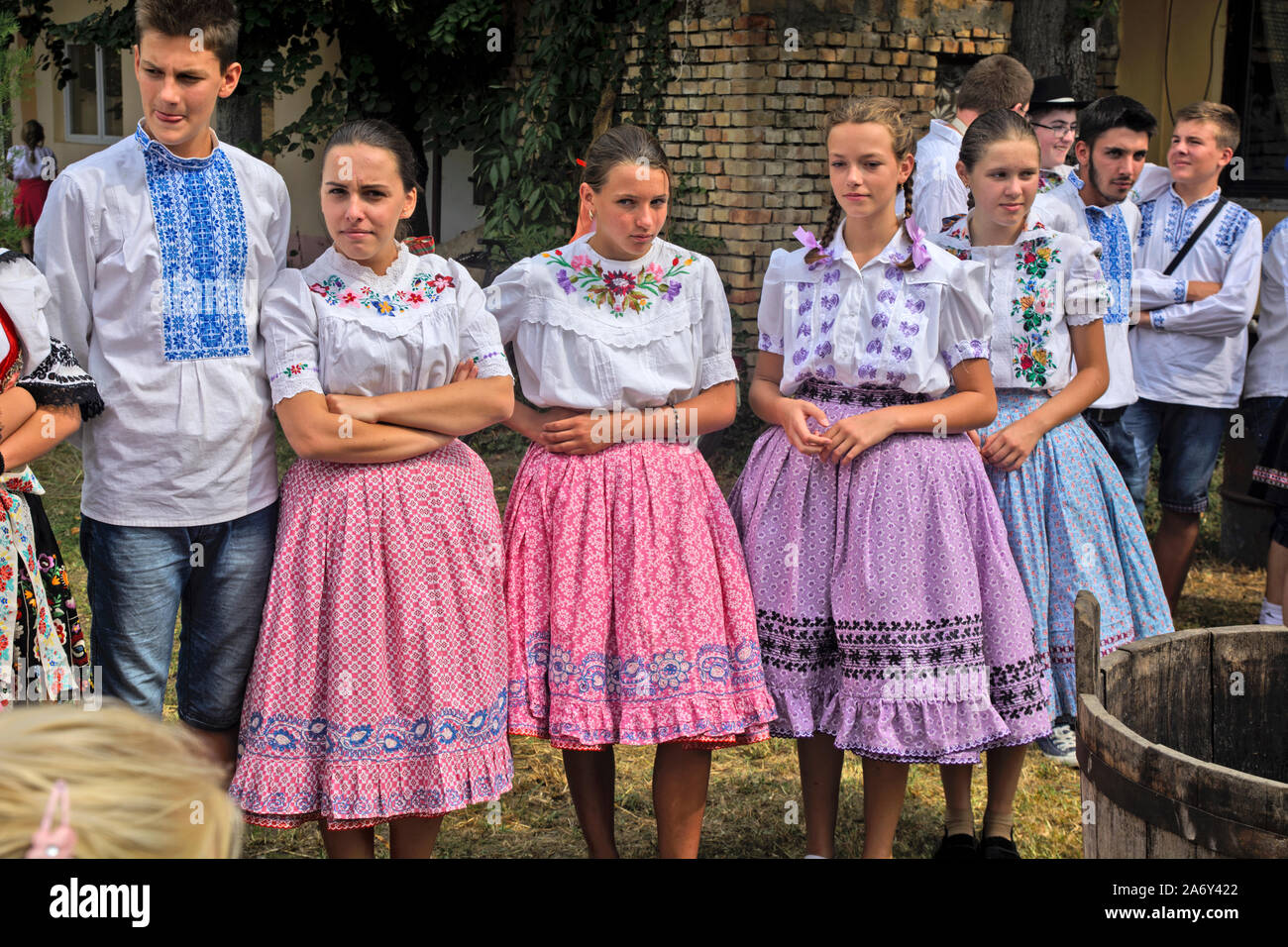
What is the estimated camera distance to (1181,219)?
17.4 feet

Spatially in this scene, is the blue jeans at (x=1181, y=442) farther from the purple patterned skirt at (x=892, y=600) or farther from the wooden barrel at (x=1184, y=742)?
the wooden barrel at (x=1184, y=742)

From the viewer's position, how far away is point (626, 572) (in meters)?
2.98

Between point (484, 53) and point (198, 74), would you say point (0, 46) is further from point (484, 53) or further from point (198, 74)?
point (198, 74)

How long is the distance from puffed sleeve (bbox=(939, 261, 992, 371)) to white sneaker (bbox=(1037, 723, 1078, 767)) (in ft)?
5.35

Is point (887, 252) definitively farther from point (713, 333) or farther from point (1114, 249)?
point (1114, 249)

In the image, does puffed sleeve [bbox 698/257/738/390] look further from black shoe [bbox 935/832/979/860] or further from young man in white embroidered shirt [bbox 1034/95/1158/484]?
young man in white embroidered shirt [bbox 1034/95/1158/484]

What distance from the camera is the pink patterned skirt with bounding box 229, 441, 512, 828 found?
273 cm

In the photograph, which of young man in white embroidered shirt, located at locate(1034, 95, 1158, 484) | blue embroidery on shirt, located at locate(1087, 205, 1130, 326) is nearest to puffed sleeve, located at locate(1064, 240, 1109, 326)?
young man in white embroidered shirt, located at locate(1034, 95, 1158, 484)

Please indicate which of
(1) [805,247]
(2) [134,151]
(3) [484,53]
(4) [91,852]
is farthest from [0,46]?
(4) [91,852]

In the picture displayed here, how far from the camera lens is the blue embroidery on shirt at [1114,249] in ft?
14.6

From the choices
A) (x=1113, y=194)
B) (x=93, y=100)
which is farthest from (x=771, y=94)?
(x=93, y=100)
